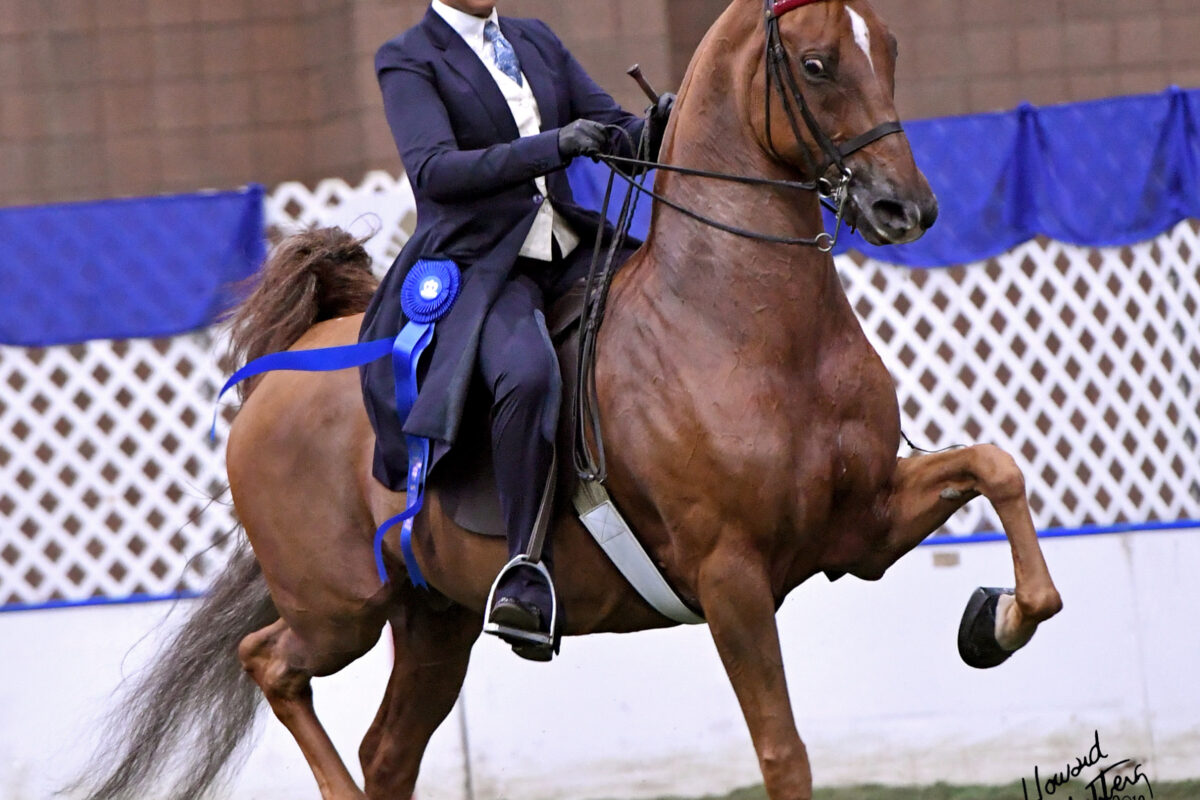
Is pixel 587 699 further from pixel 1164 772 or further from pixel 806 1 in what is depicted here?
pixel 806 1

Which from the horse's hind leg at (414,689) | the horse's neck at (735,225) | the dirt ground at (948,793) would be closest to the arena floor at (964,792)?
the dirt ground at (948,793)

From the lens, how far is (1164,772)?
594 cm

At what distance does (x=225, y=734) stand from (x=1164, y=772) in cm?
325

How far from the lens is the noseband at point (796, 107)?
3637 mm

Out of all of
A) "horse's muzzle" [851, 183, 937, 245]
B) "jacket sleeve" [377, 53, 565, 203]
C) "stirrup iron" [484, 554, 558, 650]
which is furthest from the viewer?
"stirrup iron" [484, 554, 558, 650]

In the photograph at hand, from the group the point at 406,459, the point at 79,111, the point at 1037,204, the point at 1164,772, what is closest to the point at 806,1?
the point at 406,459

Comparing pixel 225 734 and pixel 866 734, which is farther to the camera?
pixel 866 734

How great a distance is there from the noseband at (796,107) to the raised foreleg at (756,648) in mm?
863

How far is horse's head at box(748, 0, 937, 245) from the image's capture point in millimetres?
3543

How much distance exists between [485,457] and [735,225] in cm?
90

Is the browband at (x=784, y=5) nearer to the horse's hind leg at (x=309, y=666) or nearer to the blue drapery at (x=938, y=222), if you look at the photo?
the horse's hind leg at (x=309, y=666)

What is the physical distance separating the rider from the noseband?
0.42 m

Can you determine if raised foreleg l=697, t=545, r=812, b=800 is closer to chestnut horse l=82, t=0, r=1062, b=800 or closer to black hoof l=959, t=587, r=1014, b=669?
chestnut horse l=82, t=0, r=1062, b=800

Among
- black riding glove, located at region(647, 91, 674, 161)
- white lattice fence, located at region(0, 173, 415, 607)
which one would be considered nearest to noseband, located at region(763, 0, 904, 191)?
black riding glove, located at region(647, 91, 674, 161)
